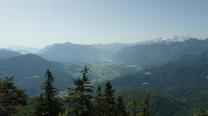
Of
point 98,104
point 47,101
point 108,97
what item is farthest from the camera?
point 98,104

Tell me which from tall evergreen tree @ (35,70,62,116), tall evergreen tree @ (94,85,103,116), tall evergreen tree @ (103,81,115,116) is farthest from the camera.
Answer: tall evergreen tree @ (94,85,103,116)

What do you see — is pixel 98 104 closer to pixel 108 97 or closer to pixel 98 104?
pixel 98 104

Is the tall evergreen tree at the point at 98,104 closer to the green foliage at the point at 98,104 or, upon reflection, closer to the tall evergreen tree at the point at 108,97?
the green foliage at the point at 98,104

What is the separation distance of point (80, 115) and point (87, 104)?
5694 millimetres

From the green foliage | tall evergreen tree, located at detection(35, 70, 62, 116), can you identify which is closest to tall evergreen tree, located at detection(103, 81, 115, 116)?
the green foliage

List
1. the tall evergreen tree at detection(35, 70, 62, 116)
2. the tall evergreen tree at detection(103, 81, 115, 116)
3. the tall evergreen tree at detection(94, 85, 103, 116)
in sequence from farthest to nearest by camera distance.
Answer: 1. the tall evergreen tree at detection(94, 85, 103, 116)
2. the tall evergreen tree at detection(103, 81, 115, 116)
3. the tall evergreen tree at detection(35, 70, 62, 116)

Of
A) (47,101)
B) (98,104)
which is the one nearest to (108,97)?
(98,104)

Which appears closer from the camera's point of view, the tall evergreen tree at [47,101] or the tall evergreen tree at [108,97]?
the tall evergreen tree at [47,101]

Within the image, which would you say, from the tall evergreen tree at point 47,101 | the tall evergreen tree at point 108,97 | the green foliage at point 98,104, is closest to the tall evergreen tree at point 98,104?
the green foliage at point 98,104

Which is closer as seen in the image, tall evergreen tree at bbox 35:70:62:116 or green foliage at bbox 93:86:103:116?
tall evergreen tree at bbox 35:70:62:116

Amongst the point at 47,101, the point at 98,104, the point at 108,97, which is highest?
the point at 47,101

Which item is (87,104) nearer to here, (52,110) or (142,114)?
(52,110)

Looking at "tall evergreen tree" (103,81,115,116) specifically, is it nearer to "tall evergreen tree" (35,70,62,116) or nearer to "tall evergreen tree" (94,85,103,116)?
"tall evergreen tree" (94,85,103,116)

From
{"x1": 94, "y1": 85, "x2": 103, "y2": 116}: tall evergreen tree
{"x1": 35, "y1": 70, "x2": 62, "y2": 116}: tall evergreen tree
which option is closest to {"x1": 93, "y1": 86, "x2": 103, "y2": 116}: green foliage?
{"x1": 94, "y1": 85, "x2": 103, "y2": 116}: tall evergreen tree
